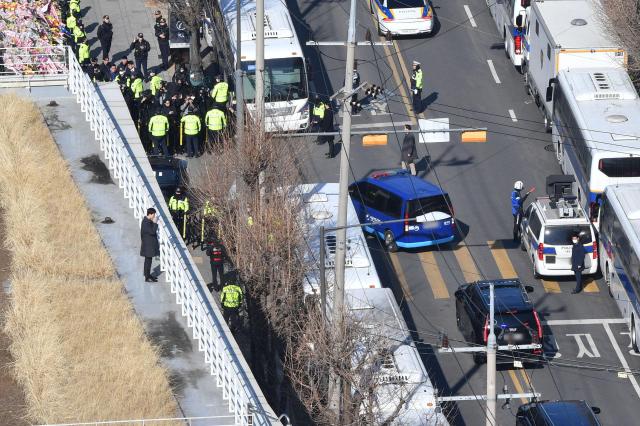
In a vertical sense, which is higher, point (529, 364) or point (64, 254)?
point (64, 254)

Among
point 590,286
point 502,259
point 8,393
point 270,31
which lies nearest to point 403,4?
point 270,31

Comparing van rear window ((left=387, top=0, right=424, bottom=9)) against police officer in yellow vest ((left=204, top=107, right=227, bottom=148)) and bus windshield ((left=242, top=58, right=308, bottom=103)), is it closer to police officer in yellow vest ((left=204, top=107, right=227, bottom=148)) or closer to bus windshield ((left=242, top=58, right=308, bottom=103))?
bus windshield ((left=242, top=58, right=308, bottom=103))

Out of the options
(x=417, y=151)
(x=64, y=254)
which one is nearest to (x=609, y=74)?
(x=417, y=151)

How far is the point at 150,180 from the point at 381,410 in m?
6.42

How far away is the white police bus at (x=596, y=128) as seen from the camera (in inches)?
1734

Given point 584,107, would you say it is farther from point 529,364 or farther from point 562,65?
point 529,364

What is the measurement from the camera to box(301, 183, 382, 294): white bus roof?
38.8 metres

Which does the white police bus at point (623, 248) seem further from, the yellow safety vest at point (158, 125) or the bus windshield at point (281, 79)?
the yellow safety vest at point (158, 125)

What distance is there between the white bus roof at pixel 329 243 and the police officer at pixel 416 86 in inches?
316

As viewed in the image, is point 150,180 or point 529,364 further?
point 529,364

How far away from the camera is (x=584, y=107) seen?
150 feet

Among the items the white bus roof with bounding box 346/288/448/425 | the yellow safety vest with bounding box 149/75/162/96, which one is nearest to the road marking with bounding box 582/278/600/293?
the white bus roof with bounding box 346/288/448/425

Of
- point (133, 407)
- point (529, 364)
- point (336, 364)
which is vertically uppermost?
point (133, 407)

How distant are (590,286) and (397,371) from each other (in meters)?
9.55
